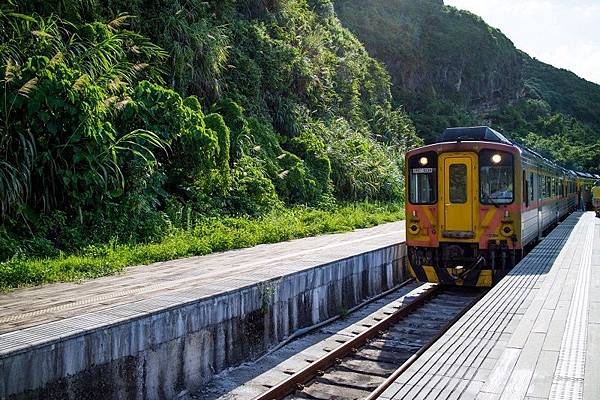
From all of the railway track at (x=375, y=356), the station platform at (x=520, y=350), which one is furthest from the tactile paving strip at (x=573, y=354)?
the railway track at (x=375, y=356)

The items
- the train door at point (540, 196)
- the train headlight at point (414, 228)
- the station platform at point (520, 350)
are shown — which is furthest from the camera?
the train door at point (540, 196)

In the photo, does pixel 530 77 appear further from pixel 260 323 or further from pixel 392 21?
pixel 260 323

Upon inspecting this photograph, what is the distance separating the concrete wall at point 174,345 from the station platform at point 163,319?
0.03 feet

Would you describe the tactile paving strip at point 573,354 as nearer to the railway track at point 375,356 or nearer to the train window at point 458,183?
the railway track at point 375,356

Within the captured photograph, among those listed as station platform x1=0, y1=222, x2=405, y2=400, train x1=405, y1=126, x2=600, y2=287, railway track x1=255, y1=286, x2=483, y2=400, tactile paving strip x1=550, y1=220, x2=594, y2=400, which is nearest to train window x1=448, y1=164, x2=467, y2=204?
train x1=405, y1=126, x2=600, y2=287

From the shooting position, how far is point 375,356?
7.79 meters

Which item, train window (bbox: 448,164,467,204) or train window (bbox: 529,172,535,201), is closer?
train window (bbox: 448,164,467,204)

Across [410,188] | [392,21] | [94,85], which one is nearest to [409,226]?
[410,188]

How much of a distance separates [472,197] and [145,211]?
21.4 ft

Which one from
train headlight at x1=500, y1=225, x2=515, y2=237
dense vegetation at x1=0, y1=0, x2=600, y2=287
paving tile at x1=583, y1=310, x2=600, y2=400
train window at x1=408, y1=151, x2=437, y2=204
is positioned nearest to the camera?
paving tile at x1=583, y1=310, x2=600, y2=400

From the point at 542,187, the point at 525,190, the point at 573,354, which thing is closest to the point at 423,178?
the point at 525,190

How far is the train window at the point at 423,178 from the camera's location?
1090 centimetres

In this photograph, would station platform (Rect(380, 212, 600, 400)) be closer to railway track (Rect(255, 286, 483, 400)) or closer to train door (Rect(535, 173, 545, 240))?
railway track (Rect(255, 286, 483, 400))

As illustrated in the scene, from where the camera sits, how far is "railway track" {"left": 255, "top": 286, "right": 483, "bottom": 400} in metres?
6.45
